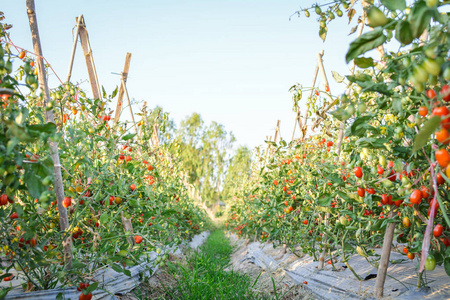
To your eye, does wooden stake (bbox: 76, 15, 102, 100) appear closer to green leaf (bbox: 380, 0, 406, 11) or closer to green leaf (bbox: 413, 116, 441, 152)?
green leaf (bbox: 380, 0, 406, 11)

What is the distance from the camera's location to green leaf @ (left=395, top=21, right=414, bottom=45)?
668 millimetres

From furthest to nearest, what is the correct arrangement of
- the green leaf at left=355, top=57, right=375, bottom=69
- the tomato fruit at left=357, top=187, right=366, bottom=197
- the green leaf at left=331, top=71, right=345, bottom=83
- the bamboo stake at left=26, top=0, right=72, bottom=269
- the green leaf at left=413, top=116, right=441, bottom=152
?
the green leaf at left=331, top=71, right=345, bottom=83 < the bamboo stake at left=26, top=0, right=72, bottom=269 < the tomato fruit at left=357, top=187, right=366, bottom=197 < the green leaf at left=355, top=57, right=375, bottom=69 < the green leaf at left=413, top=116, right=441, bottom=152

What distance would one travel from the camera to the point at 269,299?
2.04m

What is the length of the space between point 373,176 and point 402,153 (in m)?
0.31

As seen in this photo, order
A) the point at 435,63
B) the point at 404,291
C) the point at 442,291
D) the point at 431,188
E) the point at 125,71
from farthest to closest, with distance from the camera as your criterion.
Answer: the point at 125,71, the point at 404,291, the point at 442,291, the point at 431,188, the point at 435,63

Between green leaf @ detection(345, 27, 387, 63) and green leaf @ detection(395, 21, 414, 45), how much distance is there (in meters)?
0.03

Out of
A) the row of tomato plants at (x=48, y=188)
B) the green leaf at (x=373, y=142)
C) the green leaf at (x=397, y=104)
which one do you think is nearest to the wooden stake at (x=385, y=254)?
the green leaf at (x=373, y=142)

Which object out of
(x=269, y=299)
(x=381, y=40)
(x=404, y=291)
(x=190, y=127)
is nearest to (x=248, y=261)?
(x=269, y=299)

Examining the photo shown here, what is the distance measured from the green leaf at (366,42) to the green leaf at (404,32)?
31mm

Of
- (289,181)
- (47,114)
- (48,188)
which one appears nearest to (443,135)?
(48,188)

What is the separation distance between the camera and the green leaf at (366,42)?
692 millimetres

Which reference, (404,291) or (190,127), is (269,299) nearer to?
(404,291)

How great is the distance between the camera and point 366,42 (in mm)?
710

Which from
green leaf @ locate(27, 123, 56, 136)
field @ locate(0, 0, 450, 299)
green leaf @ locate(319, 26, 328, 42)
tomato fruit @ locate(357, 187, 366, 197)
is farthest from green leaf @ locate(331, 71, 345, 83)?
green leaf @ locate(27, 123, 56, 136)
